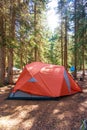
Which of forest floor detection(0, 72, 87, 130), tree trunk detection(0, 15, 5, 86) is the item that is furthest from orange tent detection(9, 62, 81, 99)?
tree trunk detection(0, 15, 5, 86)

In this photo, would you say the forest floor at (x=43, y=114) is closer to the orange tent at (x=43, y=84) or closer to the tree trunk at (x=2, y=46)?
the orange tent at (x=43, y=84)

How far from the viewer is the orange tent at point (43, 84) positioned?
922cm

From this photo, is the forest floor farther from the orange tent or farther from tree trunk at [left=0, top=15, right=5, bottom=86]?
tree trunk at [left=0, top=15, right=5, bottom=86]

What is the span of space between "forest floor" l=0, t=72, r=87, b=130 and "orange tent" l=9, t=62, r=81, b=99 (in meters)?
0.52

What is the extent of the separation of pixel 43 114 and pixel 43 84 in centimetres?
280

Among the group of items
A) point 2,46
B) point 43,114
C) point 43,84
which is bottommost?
point 43,114

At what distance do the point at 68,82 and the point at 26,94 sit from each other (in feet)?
7.81

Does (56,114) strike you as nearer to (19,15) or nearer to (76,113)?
(76,113)

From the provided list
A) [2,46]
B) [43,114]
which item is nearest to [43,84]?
[43,114]

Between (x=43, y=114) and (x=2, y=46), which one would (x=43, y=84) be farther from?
(x=2, y=46)

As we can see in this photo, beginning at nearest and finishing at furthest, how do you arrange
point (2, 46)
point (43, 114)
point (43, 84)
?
1. point (43, 114)
2. point (43, 84)
3. point (2, 46)

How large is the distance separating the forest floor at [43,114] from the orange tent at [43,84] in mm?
522

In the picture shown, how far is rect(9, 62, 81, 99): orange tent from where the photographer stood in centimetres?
922

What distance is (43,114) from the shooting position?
22.2 feet
